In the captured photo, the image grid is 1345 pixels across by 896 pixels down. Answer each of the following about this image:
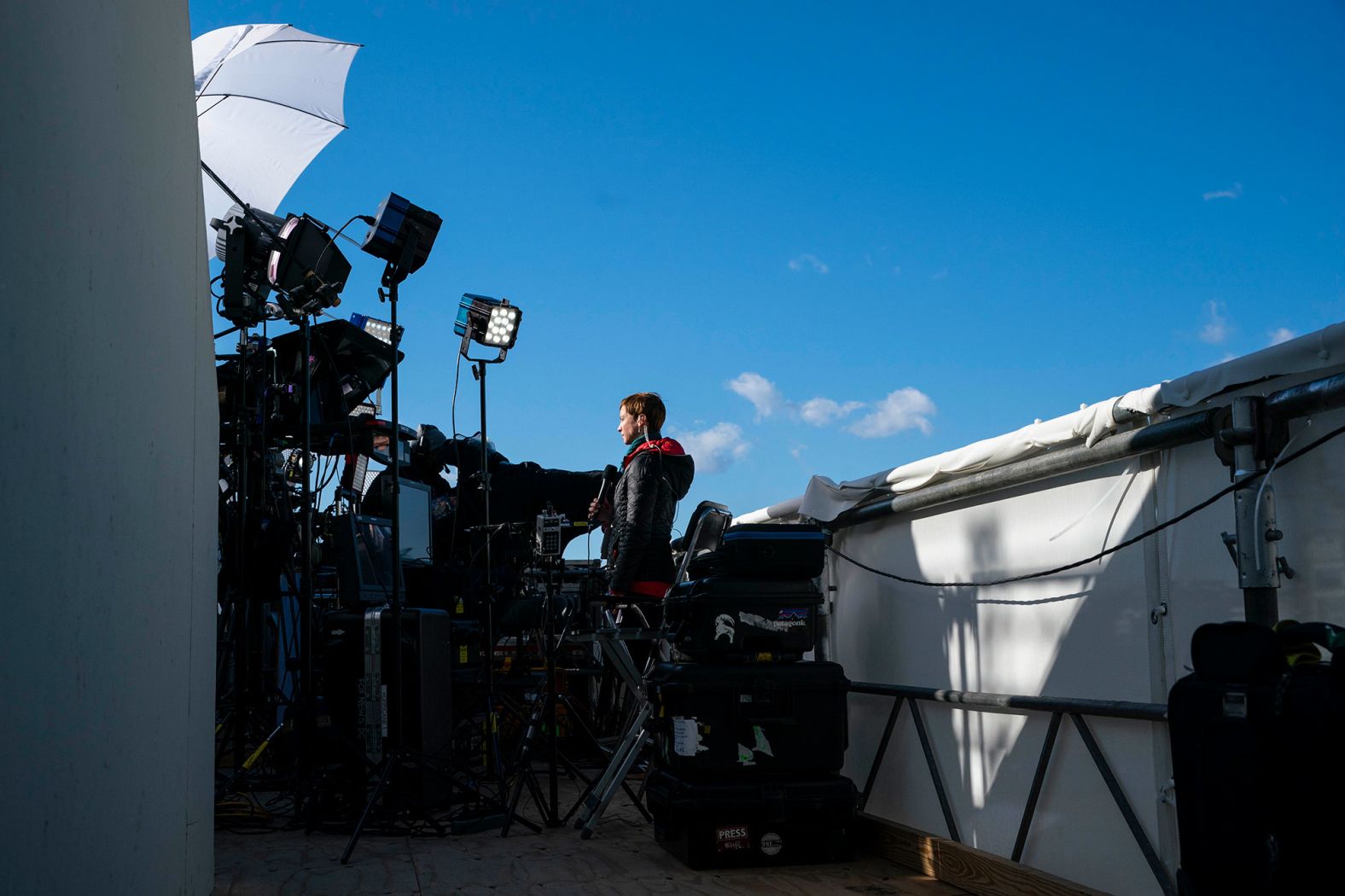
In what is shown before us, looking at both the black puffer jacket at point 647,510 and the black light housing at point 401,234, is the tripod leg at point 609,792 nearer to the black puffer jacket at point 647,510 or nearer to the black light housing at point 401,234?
the black puffer jacket at point 647,510

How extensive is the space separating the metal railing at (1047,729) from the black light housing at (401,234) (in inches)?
123

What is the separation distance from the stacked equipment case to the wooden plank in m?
0.24

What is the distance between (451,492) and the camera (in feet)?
31.3

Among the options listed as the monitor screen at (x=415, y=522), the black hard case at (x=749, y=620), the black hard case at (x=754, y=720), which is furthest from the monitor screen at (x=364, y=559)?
the black hard case at (x=754, y=720)

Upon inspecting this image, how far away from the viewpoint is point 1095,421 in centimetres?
335

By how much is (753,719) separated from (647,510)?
1.55 m

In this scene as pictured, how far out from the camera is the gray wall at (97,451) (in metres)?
2.17

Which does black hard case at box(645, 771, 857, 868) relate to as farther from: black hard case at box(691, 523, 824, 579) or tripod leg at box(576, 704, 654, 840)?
black hard case at box(691, 523, 824, 579)

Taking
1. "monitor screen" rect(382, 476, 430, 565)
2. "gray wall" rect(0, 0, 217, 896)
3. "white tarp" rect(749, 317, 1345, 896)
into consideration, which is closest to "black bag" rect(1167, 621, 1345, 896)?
"white tarp" rect(749, 317, 1345, 896)

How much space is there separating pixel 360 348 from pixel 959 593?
16.4ft

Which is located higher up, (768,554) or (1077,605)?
(768,554)

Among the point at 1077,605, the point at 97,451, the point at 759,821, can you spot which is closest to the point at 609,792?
the point at 759,821

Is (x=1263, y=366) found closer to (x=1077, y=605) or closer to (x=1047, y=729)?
(x=1077, y=605)

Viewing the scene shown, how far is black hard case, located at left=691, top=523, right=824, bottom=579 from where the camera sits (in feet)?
15.6
